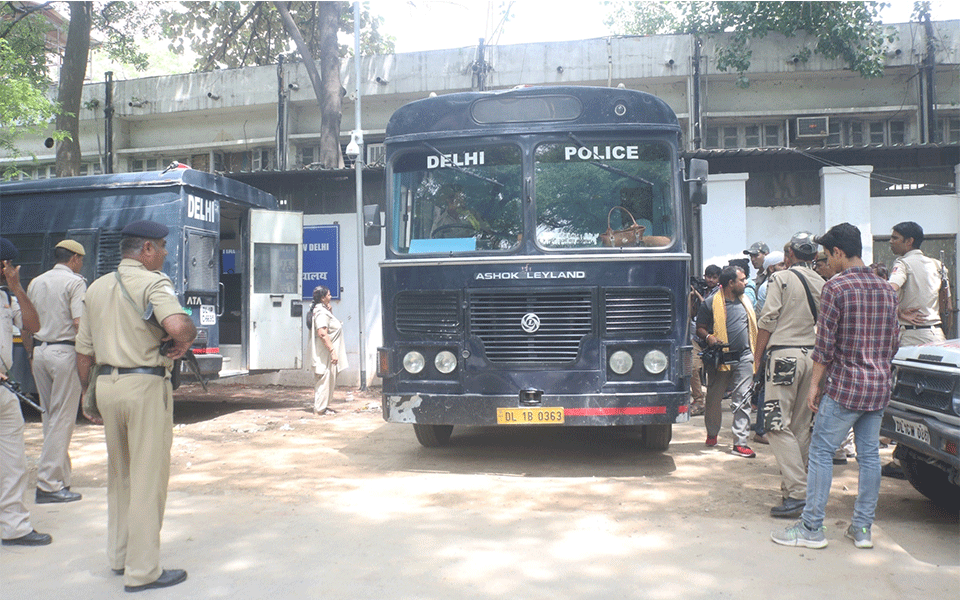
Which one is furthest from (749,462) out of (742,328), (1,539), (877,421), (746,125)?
(746,125)

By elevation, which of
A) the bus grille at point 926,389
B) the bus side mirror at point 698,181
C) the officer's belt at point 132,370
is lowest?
the bus grille at point 926,389

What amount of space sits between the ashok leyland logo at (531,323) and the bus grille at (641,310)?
571mm

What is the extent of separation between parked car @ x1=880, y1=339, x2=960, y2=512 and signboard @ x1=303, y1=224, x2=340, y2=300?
1034 cm

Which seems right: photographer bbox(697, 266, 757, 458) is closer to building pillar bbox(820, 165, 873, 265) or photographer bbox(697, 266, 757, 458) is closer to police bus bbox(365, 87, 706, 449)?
police bus bbox(365, 87, 706, 449)

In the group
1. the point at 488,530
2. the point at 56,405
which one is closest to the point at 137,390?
the point at 488,530

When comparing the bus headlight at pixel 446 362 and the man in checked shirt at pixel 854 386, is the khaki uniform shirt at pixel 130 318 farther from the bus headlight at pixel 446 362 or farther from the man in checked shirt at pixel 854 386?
the man in checked shirt at pixel 854 386

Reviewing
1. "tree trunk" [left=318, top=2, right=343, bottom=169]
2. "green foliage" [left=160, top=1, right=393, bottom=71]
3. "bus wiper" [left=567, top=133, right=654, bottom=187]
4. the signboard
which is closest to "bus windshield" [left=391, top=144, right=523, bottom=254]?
"bus wiper" [left=567, top=133, right=654, bottom=187]

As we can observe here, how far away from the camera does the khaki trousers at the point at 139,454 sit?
3891 mm

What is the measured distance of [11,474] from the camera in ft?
15.3

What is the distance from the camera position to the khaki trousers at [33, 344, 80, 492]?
575cm

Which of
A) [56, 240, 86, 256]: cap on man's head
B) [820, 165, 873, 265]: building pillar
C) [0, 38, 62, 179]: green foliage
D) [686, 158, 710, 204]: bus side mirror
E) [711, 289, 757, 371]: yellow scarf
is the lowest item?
[711, 289, 757, 371]: yellow scarf

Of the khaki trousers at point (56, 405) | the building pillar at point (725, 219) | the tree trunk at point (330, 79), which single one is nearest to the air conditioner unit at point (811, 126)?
the building pillar at point (725, 219)

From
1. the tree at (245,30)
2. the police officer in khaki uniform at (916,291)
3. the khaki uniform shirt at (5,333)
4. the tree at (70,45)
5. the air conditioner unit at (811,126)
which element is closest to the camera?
the khaki uniform shirt at (5,333)

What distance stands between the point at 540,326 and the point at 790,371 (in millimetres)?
1943
